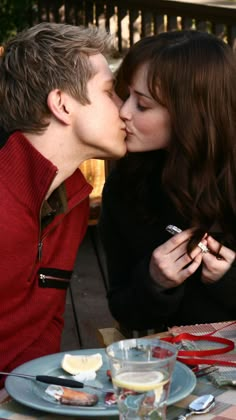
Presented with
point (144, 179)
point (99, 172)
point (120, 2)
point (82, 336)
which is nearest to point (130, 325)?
point (144, 179)

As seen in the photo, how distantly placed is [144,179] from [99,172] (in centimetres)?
293

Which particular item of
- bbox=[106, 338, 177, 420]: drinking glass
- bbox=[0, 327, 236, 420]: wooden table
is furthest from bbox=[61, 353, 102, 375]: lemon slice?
bbox=[106, 338, 177, 420]: drinking glass

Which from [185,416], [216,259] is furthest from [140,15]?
[185,416]

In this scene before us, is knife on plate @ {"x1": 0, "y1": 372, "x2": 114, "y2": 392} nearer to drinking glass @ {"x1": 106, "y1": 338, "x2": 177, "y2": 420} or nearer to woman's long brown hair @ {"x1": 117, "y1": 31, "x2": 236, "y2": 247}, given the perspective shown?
drinking glass @ {"x1": 106, "y1": 338, "x2": 177, "y2": 420}

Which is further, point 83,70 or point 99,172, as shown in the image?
point 99,172

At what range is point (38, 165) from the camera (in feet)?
9.13

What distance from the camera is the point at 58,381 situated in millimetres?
2141

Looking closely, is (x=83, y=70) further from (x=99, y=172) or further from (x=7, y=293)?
(x=99, y=172)

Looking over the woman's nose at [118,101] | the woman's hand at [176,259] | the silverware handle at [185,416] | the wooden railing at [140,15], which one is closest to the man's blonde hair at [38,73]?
the woman's nose at [118,101]

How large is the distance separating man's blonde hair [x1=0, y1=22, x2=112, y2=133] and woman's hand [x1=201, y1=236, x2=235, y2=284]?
0.54 metres

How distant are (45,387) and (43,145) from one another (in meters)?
0.92

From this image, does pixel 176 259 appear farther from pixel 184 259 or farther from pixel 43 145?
pixel 43 145

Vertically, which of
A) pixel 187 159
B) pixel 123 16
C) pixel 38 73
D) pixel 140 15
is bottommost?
pixel 123 16

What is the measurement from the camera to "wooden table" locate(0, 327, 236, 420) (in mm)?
2061
